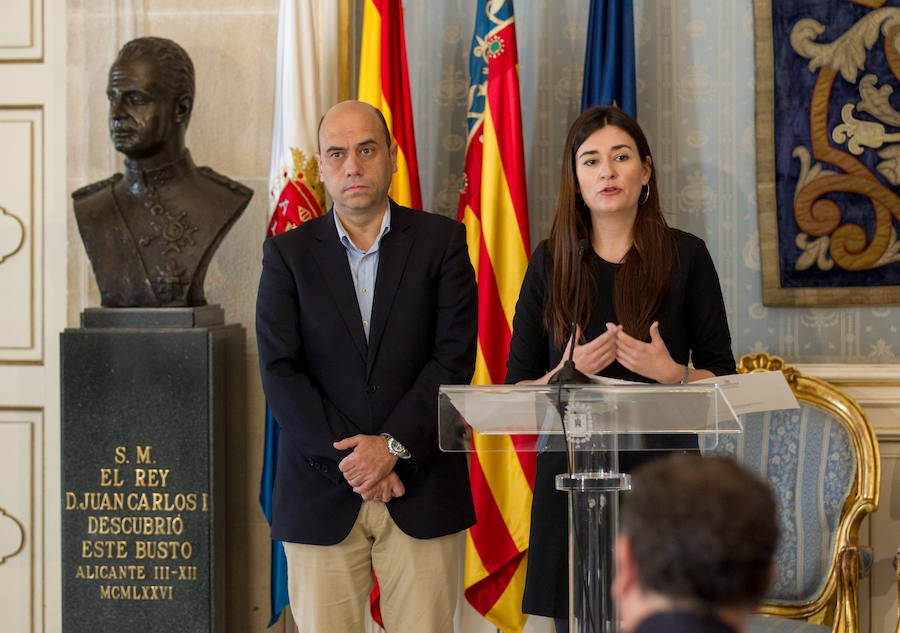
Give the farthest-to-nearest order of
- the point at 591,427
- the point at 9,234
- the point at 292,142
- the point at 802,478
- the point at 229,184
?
the point at 9,234 < the point at 292,142 < the point at 229,184 < the point at 802,478 < the point at 591,427

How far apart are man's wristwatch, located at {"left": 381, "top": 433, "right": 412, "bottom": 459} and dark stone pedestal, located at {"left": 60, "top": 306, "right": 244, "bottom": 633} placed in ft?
3.50

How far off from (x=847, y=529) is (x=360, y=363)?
1560 millimetres

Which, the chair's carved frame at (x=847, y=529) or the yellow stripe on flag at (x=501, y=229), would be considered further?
the yellow stripe on flag at (x=501, y=229)

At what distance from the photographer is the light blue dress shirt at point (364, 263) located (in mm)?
2549

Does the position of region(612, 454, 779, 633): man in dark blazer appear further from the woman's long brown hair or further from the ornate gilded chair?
the ornate gilded chair

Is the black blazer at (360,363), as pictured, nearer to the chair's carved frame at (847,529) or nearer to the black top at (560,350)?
the black top at (560,350)

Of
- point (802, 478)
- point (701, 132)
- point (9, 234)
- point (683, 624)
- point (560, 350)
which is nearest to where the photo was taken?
point (683, 624)

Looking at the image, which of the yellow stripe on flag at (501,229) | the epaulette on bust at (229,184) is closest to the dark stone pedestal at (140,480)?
the epaulette on bust at (229,184)

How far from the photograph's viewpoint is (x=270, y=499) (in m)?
3.52

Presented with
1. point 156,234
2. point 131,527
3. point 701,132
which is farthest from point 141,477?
point 701,132

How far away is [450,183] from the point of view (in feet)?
12.6

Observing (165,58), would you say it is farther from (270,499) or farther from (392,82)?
(270,499)

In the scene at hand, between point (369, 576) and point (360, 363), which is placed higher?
point (360, 363)

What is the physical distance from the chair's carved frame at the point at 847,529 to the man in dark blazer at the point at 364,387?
117 cm
